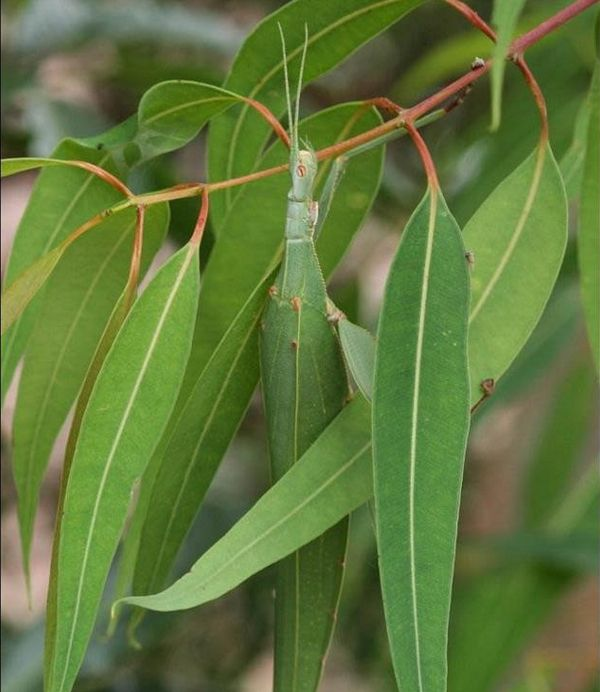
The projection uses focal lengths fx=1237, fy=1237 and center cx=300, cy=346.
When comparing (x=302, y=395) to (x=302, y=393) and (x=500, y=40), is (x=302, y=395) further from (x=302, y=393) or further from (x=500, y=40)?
(x=500, y=40)

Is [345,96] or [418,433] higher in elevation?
[345,96]

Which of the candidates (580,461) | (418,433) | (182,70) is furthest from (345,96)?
(418,433)

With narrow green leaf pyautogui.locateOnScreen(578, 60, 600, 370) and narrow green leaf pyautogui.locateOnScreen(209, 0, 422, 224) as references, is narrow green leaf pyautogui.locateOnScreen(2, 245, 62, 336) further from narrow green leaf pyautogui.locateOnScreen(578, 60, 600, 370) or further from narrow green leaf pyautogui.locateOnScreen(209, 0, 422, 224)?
narrow green leaf pyautogui.locateOnScreen(578, 60, 600, 370)

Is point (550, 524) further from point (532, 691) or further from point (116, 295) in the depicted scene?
point (116, 295)

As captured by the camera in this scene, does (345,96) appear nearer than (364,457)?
No

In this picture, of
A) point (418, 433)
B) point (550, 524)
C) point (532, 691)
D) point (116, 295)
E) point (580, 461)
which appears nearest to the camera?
point (418, 433)

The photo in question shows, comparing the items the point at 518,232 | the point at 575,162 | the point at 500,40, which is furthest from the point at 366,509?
the point at 500,40

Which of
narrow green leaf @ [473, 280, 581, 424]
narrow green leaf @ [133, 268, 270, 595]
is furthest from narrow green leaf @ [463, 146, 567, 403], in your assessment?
narrow green leaf @ [473, 280, 581, 424]
